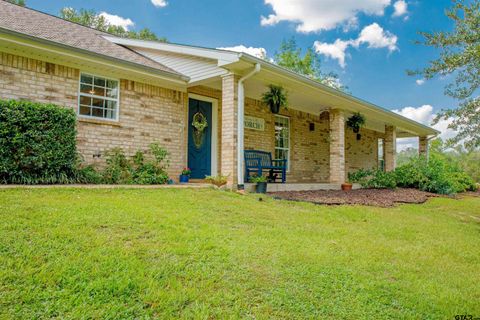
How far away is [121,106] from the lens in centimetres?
723

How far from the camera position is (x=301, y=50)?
25047 mm

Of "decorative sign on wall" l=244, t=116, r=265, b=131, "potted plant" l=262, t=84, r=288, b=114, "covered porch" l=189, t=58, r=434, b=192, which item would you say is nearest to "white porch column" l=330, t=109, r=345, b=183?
"covered porch" l=189, t=58, r=434, b=192

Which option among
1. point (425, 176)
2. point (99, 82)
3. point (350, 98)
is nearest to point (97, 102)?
point (99, 82)

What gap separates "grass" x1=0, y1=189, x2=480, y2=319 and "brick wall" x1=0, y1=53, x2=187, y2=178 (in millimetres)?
2419

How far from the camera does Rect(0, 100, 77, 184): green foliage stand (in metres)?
5.16

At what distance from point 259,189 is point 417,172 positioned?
6.62m

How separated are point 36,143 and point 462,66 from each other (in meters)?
6.97

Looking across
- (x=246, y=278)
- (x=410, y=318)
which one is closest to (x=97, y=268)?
(x=246, y=278)

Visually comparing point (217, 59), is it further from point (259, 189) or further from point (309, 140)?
point (309, 140)

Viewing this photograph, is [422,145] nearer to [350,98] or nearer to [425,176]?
[425,176]

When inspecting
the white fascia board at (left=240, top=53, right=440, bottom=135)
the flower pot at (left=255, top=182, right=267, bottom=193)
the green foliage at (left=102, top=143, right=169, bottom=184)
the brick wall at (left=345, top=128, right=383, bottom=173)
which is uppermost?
the white fascia board at (left=240, top=53, right=440, bottom=135)

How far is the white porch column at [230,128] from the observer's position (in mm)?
6688

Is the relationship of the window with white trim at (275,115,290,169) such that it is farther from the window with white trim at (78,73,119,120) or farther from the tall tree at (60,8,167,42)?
the tall tree at (60,8,167,42)

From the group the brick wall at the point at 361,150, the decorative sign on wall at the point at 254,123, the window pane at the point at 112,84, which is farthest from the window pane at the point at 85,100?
the brick wall at the point at 361,150
